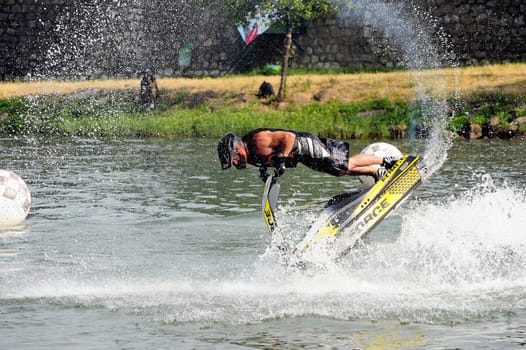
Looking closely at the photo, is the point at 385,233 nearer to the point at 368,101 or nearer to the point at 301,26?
the point at 368,101

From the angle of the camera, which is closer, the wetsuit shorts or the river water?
the river water

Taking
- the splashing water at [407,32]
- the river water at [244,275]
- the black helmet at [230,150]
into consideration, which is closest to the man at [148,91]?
the splashing water at [407,32]

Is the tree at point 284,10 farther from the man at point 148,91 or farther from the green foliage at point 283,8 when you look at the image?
the man at point 148,91

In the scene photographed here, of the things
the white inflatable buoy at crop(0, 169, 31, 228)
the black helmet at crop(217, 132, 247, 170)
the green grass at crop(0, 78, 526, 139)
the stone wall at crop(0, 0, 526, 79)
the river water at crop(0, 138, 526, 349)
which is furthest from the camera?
the stone wall at crop(0, 0, 526, 79)

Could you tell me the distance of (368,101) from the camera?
34656 mm

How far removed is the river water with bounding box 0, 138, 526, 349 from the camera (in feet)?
33.5

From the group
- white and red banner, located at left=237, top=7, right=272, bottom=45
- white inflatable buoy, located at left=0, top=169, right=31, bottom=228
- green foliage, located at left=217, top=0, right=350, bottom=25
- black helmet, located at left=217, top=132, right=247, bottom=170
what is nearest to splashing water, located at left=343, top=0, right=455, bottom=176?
green foliage, located at left=217, top=0, right=350, bottom=25

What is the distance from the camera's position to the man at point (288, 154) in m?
12.6

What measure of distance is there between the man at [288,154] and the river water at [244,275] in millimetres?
929

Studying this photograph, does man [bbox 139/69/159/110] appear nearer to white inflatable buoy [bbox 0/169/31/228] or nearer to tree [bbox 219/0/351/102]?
tree [bbox 219/0/351/102]

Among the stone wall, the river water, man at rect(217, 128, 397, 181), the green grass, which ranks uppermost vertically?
the stone wall

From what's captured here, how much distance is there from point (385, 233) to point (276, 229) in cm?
362

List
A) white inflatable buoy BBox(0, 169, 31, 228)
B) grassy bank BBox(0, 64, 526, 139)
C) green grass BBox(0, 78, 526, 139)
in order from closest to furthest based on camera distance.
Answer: white inflatable buoy BBox(0, 169, 31, 228) → green grass BBox(0, 78, 526, 139) → grassy bank BBox(0, 64, 526, 139)

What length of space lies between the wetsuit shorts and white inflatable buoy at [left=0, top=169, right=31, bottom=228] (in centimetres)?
512
